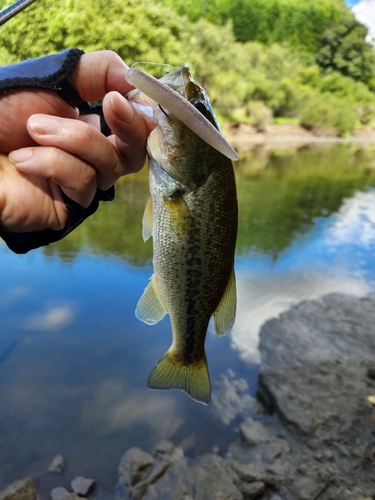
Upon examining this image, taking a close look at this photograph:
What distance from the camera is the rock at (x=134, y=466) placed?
4230 mm

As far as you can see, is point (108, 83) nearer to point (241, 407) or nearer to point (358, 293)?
point (241, 407)

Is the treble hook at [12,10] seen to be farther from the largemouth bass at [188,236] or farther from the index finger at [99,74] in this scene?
the largemouth bass at [188,236]

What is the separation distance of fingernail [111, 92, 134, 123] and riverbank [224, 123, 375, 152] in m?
30.5

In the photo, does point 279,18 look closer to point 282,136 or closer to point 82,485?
point 282,136

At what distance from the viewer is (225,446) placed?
4.84 m

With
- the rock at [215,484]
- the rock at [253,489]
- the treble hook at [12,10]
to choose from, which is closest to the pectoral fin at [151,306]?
the treble hook at [12,10]

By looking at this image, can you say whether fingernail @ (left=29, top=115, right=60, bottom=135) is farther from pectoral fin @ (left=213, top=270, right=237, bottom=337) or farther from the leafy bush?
the leafy bush

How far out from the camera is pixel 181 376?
2277 millimetres

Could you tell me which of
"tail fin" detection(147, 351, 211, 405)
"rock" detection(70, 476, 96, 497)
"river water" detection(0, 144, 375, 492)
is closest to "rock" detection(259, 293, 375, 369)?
"river water" detection(0, 144, 375, 492)

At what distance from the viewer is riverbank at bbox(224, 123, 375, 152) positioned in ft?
117

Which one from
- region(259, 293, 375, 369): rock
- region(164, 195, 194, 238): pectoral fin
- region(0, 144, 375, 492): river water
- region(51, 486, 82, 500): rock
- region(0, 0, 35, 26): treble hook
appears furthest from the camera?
region(259, 293, 375, 369): rock

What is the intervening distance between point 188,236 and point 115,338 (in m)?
5.51

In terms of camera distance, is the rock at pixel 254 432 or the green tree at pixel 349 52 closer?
the rock at pixel 254 432

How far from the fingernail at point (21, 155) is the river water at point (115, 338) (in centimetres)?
397
